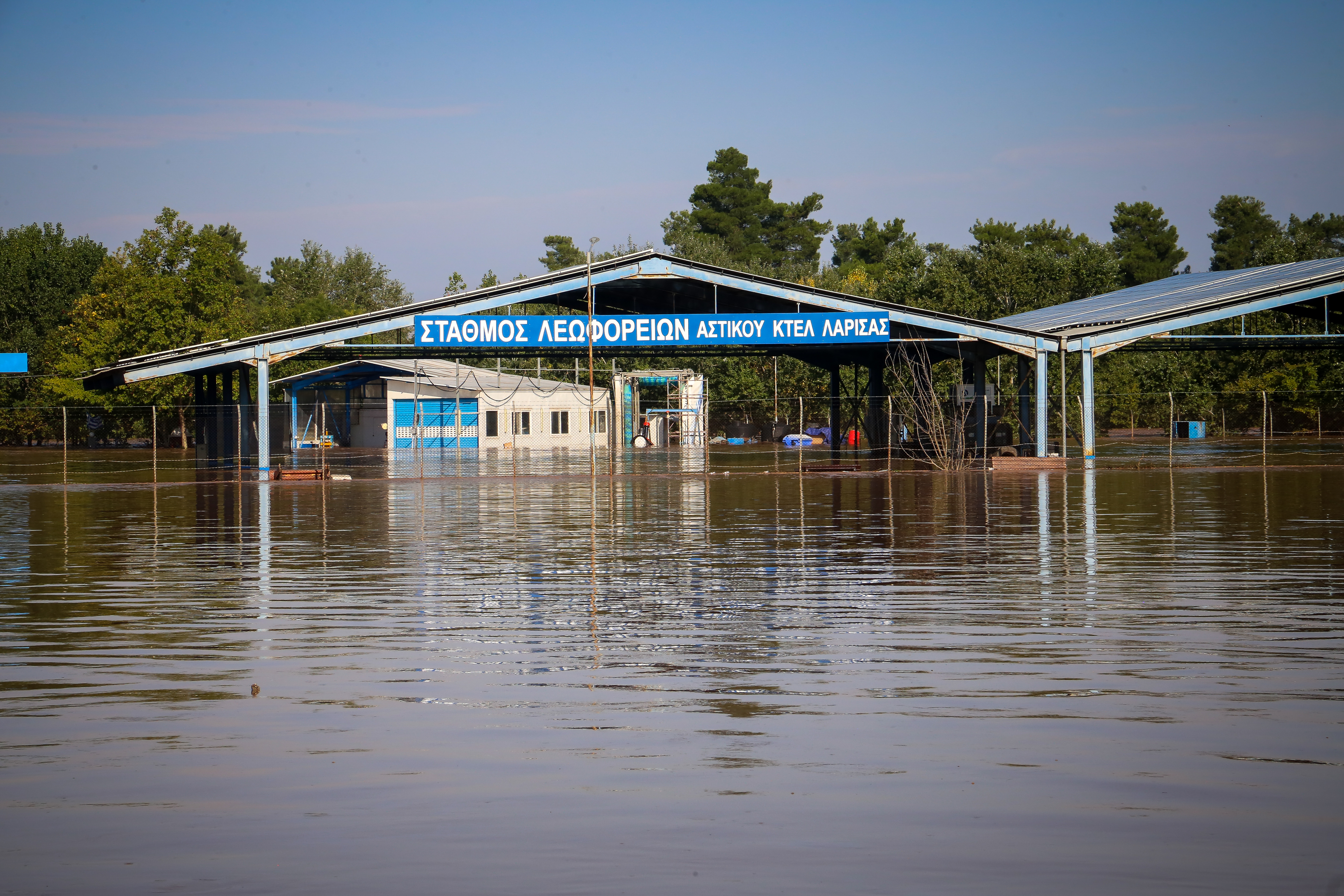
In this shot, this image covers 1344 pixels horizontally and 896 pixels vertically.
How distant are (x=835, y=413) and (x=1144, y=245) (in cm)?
6752

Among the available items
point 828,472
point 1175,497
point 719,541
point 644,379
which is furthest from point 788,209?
point 719,541

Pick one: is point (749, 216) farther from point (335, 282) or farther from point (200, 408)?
point (200, 408)

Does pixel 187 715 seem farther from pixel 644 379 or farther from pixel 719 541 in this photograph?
pixel 644 379

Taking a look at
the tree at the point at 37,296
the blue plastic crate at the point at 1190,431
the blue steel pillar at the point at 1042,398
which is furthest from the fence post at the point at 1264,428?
the tree at the point at 37,296

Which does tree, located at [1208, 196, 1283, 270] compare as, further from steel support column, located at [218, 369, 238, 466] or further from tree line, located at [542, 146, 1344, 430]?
steel support column, located at [218, 369, 238, 466]

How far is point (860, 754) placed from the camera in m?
6.00

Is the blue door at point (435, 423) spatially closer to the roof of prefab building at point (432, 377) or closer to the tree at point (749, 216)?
the roof of prefab building at point (432, 377)

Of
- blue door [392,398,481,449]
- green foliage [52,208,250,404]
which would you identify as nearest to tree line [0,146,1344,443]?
green foliage [52,208,250,404]

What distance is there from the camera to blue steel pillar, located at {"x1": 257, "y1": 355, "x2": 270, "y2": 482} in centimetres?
3344

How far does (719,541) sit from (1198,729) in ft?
33.4

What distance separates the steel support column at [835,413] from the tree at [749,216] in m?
59.4

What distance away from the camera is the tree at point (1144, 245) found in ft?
327

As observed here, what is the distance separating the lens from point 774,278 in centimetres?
6444

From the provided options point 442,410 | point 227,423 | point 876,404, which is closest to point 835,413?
point 876,404
